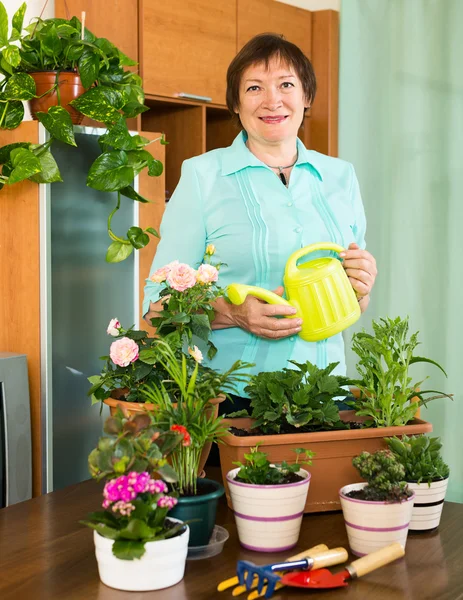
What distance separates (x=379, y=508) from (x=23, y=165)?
1727mm

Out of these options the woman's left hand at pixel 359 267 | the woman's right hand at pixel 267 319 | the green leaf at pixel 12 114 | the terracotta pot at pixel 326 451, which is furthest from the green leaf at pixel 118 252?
the terracotta pot at pixel 326 451

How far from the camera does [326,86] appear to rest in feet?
12.1

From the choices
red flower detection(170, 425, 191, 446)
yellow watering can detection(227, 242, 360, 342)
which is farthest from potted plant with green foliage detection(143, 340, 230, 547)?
yellow watering can detection(227, 242, 360, 342)

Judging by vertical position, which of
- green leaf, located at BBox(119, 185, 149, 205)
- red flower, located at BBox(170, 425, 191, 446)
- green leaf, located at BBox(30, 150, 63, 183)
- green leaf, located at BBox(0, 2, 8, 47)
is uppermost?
green leaf, located at BBox(0, 2, 8, 47)

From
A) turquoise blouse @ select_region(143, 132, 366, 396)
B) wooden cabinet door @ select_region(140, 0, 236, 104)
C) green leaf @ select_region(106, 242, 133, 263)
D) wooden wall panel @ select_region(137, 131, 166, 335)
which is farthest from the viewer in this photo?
wooden cabinet door @ select_region(140, 0, 236, 104)

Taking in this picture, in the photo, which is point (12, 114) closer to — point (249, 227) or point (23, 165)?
point (23, 165)

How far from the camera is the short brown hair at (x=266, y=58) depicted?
171 cm

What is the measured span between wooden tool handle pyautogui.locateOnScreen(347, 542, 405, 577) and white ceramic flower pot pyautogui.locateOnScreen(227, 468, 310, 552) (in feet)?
0.35

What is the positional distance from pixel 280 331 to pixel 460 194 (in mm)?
1773

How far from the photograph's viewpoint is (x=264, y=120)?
1.71m

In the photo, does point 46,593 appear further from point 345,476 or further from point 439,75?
point 439,75

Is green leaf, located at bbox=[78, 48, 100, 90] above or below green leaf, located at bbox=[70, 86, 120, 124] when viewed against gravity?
above

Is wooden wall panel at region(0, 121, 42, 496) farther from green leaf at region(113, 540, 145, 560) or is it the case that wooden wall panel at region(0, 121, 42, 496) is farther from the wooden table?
green leaf at region(113, 540, 145, 560)

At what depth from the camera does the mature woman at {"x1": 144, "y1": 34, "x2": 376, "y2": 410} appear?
5.56 feet
